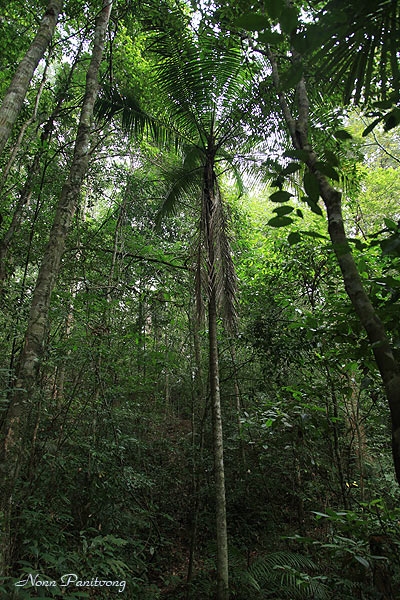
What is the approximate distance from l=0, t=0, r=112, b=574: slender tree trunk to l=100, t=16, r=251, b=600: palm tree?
1079mm

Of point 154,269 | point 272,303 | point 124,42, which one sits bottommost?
point 272,303

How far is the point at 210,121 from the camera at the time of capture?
5520mm

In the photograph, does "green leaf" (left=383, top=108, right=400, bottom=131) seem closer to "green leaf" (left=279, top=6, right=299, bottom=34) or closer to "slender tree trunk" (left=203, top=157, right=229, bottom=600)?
"green leaf" (left=279, top=6, right=299, bottom=34)

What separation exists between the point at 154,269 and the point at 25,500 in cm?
399

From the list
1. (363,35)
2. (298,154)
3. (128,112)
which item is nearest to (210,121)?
(128,112)

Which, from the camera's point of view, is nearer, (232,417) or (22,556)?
(22,556)

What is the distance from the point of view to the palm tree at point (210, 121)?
4598 millimetres

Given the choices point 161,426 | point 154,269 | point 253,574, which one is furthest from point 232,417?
point 154,269

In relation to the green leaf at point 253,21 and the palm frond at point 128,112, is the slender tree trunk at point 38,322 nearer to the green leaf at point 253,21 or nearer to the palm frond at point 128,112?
the palm frond at point 128,112

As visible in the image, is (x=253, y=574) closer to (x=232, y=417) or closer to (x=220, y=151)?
(x=232, y=417)

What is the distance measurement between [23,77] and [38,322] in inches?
80.4

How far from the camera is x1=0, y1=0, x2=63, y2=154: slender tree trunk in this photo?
252 centimetres

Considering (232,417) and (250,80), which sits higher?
(250,80)

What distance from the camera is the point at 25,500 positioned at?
3047 mm
